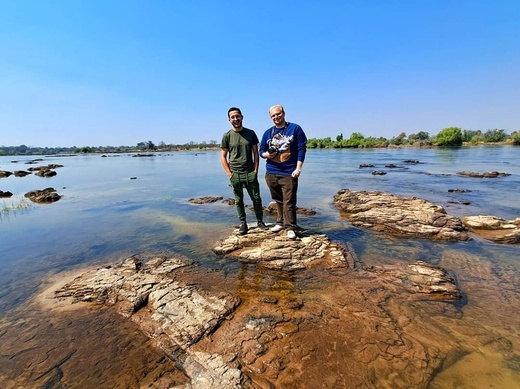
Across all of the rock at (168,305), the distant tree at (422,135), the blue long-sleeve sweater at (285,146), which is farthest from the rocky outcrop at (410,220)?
the distant tree at (422,135)

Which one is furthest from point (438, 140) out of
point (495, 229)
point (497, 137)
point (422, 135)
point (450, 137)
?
point (495, 229)

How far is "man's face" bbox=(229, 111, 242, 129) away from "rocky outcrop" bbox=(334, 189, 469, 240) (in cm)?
514

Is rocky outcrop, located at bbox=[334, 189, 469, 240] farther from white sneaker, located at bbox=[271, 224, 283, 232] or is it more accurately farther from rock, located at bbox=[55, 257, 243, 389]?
rock, located at bbox=[55, 257, 243, 389]

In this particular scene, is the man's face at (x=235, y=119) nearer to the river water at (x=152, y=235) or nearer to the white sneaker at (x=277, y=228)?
the white sneaker at (x=277, y=228)

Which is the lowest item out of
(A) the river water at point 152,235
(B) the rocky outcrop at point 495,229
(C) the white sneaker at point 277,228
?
(A) the river water at point 152,235

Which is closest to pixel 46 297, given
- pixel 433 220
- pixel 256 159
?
→ pixel 256 159

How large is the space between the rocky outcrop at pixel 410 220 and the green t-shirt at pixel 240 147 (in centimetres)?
448

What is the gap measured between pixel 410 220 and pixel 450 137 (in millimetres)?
94080

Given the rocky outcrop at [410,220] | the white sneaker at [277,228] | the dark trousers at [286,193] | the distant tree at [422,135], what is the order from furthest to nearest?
the distant tree at [422,135] < the rocky outcrop at [410,220] < the white sneaker at [277,228] < the dark trousers at [286,193]

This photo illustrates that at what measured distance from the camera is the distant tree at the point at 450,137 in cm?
8025

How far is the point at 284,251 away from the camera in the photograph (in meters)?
5.55

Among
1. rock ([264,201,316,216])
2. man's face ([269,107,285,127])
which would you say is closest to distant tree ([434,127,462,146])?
rock ([264,201,316,216])

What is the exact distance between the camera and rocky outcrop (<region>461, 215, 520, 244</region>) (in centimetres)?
653

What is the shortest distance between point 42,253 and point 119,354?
5544 mm
